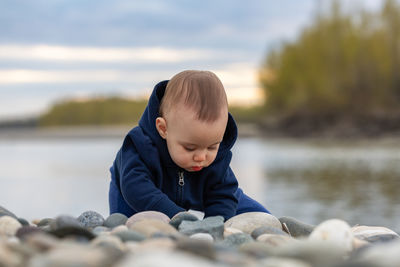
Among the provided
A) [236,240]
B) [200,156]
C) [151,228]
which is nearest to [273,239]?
[236,240]

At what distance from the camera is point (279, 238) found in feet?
5.94

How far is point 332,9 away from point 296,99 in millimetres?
4701

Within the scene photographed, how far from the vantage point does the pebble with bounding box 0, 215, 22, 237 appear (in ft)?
6.20

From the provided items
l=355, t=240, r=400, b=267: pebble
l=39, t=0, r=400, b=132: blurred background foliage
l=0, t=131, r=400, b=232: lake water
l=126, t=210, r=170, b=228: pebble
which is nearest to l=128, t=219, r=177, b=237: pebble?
l=126, t=210, r=170, b=228: pebble

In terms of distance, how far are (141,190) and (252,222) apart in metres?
0.50

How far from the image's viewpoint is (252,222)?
2209mm

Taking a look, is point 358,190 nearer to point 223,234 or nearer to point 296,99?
point 223,234

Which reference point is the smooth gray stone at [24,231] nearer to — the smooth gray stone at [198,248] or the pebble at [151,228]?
the pebble at [151,228]

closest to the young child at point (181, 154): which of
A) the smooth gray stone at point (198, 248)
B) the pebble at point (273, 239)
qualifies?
the pebble at point (273, 239)

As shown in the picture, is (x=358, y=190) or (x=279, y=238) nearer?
(x=279, y=238)

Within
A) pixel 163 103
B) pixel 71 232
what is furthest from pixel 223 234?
pixel 163 103

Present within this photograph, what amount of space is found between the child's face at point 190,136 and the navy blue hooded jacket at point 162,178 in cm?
10

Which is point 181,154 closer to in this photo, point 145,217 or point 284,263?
point 145,217

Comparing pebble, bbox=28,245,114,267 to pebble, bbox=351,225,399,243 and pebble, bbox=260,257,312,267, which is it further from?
pebble, bbox=351,225,399,243
